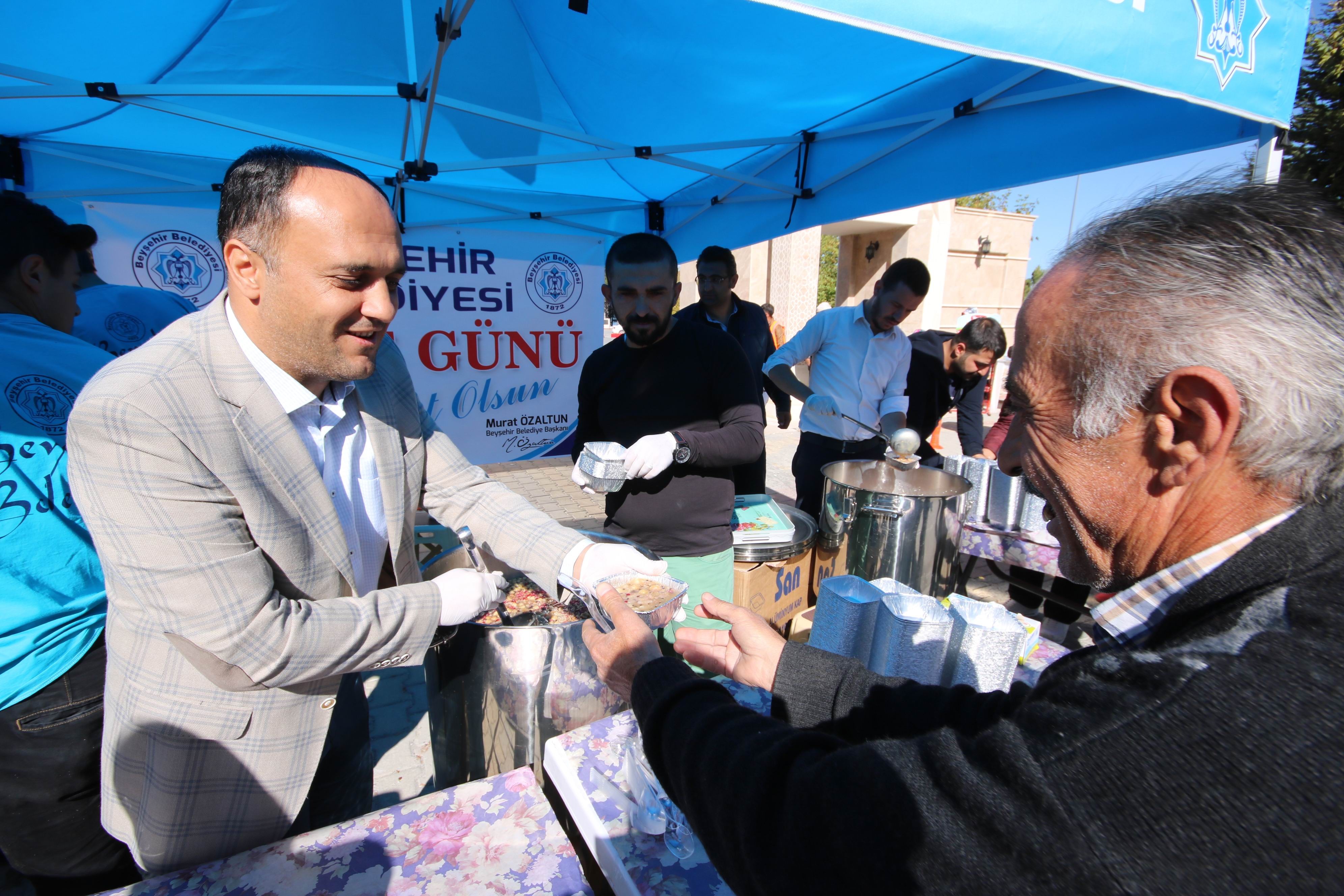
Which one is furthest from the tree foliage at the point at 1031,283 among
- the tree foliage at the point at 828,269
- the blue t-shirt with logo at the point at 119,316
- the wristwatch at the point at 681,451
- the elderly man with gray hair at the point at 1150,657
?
the tree foliage at the point at 828,269

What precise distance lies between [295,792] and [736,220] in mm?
4440

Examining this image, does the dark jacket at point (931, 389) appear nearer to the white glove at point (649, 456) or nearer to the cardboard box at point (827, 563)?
the cardboard box at point (827, 563)

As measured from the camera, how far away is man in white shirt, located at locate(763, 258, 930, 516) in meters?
4.03

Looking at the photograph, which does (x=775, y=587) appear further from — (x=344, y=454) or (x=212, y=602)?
(x=212, y=602)

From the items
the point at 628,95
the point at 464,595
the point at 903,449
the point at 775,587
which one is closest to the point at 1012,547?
the point at 903,449

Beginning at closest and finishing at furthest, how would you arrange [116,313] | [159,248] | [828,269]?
[116,313] < [159,248] < [828,269]

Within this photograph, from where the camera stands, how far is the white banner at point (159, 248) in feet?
12.7

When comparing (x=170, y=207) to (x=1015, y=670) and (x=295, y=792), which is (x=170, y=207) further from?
(x=1015, y=670)

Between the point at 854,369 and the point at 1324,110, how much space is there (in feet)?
30.1

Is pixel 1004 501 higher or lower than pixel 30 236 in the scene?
lower

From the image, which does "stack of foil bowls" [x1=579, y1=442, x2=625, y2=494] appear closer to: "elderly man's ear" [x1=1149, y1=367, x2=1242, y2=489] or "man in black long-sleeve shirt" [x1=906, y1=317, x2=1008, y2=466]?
"elderly man's ear" [x1=1149, y1=367, x2=1242, y2=489]

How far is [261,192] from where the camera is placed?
1.30 m

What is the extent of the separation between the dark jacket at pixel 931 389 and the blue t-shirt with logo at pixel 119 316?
466cm

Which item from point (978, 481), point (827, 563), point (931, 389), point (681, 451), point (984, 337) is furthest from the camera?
point (931, 389)
